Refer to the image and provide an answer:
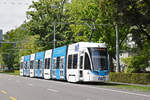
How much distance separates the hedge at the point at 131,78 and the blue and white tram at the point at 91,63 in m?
4.29

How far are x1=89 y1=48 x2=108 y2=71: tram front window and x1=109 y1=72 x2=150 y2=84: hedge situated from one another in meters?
4.58

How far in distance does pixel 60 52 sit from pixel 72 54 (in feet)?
12.7

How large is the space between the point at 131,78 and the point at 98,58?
6.01 metres

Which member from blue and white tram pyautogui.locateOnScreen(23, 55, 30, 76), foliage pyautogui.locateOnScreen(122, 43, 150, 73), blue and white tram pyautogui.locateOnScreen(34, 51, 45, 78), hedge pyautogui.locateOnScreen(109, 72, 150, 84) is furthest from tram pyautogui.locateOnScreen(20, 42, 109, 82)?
blue and white tram pyautogui.locateOnScreen(23, 55, 30, 76)

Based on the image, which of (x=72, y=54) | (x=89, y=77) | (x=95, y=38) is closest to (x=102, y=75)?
(x=89, y=77)

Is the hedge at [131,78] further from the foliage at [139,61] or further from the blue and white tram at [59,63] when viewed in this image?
the blue and white tram at [59,63]

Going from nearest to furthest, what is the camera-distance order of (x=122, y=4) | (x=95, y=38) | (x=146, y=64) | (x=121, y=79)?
(x=122, y=4)
(x=121, y=79)
(x=146, y=64)
(x=95, y=38)

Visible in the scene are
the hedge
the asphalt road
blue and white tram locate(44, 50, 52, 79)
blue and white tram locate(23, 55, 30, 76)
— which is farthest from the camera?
blue and white tram locate(23, 55, 30, 76)

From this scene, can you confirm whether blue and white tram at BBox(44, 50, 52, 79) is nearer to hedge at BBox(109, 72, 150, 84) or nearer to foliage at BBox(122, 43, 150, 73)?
hedge at BBox(109, 72, 150, 84)

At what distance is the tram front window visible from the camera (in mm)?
26594

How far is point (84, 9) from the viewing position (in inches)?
1738

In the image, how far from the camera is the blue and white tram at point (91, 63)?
26498 millimetres

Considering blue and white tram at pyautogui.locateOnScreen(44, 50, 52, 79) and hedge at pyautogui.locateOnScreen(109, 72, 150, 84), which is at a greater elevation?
blue and white tram at pyautogui.locateOnScreen(44, 50, 52, 79)

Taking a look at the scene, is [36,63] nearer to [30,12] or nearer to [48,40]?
[48,40]
